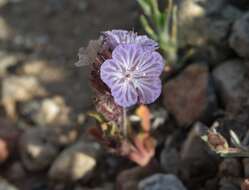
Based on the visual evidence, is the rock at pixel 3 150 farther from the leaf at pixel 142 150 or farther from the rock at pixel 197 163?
the rock at pixel 197 163

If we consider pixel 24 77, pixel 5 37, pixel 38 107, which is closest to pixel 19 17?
pixel 5 37

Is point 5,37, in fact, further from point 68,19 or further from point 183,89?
point 183,89

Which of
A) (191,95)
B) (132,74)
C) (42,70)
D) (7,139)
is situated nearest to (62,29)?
(42,70)

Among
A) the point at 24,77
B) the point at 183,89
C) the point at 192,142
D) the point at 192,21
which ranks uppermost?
the point at 24,77

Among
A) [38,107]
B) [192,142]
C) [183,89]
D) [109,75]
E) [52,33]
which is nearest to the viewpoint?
[109,75]

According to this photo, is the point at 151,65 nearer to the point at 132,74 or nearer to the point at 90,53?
the point at 132,74

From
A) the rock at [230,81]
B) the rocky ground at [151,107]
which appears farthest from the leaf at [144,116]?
the rock at [230,81]

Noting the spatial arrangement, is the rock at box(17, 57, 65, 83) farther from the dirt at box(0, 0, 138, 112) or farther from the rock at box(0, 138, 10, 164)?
the rock at box(0, 138, 10, 164)
